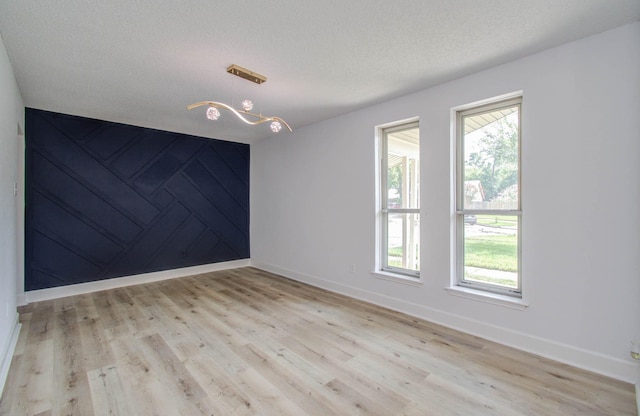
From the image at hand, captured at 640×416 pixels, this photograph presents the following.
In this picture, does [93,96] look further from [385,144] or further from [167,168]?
[385,144]

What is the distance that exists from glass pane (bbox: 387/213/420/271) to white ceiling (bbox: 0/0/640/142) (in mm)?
1573

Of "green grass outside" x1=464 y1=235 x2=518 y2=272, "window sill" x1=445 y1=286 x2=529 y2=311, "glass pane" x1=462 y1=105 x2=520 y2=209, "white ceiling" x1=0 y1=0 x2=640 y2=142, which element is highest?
"white ceiling" x1=0 y1=0 x2=640 y2=142

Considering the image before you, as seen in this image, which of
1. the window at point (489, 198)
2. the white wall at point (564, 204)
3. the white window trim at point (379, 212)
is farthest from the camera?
the white window trim at point (379, 212)

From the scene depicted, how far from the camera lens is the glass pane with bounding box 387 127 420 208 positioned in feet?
12.2

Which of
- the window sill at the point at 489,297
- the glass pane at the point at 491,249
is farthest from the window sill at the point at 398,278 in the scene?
the glass pane at the point at 491,249

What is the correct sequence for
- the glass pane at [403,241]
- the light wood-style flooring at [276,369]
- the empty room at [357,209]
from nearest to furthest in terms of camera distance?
1. the light wood-style flooring at [276,369]
2. the empty room at [357,209]
3. the glass pane at [403,241]

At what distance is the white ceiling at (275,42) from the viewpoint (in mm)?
1968

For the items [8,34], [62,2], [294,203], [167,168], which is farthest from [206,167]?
[62,2]

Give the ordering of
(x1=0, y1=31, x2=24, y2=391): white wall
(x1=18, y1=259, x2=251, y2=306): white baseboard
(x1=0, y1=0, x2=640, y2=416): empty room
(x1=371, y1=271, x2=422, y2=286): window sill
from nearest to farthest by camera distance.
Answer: (x1=0, y1=0, x2=640, y2=416): empty room, (x1=0, y1=31, x2=24, y2=391): white wall, (x1=371, y1=271, x2=422, y2=286): window sill, (x1=18, y1=259, x2=251, y2=306): white baseboard

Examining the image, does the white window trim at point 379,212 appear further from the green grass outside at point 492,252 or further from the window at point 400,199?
the green grass outside at point 492,252

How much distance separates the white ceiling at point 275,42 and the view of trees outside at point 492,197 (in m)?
0.68

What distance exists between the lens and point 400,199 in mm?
3834

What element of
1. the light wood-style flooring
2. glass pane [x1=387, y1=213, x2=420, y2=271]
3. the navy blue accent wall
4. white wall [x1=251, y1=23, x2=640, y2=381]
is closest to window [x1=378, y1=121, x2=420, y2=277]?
glass pane [x1=387, y1=213, x2=420, y2=271]

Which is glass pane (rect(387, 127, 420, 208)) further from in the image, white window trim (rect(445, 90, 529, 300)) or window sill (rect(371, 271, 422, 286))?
window sill (rect(371, 271, 422, 286))
